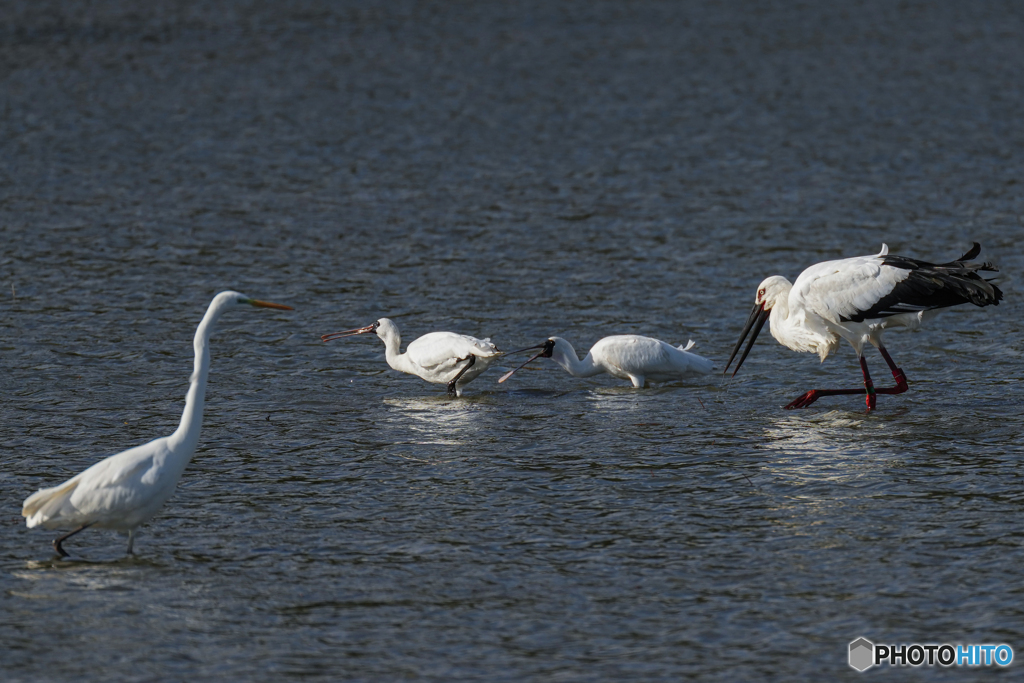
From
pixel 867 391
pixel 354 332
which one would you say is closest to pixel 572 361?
pixel 354 332

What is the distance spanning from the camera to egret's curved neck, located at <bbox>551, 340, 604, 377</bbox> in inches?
464

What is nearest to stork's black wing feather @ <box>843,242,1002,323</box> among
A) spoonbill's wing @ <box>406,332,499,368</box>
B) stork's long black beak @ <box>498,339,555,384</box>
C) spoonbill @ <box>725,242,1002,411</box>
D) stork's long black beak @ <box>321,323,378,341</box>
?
spoonbill @ <box>725,242,1002,411</box>

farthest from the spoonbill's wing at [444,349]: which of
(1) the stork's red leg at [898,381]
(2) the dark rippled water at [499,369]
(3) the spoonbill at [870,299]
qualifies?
Answer: (1) the stork's red leg at [898,381]

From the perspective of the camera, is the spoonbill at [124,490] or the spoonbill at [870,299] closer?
the spoonbill at [124,490]

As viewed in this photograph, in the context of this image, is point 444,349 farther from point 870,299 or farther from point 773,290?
point 870,299

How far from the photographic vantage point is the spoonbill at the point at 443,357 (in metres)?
11.3

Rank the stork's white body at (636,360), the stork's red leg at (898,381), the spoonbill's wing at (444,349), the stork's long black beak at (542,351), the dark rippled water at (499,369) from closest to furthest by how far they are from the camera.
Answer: the dark rippled water at (499,369) → the stork's red leg at (898,381) → the spoonbill's wing at (444,349) → the stork's white body at (636,360) → the stork's long black beak at (542,351)

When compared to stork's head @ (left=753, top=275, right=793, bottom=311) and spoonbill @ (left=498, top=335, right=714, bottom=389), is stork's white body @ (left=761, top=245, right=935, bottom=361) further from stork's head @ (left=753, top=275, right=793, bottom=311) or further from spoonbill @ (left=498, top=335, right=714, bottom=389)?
spoonbill @ (left=498, top=335, right=714, bottom=389)

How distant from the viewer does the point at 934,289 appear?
10859 millimetres

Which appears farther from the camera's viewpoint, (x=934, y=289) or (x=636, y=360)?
(x=636, y=360)

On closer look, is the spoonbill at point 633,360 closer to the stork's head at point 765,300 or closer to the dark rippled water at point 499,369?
the dark rippled water at point 499,369

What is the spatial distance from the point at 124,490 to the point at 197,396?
66 centimetres

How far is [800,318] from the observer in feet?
37.3

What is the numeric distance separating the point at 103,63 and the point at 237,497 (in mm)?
21174
